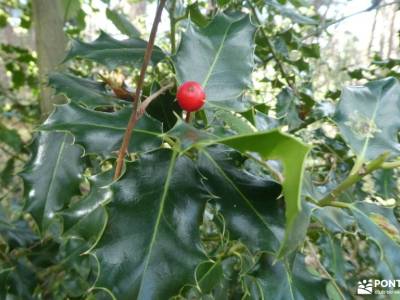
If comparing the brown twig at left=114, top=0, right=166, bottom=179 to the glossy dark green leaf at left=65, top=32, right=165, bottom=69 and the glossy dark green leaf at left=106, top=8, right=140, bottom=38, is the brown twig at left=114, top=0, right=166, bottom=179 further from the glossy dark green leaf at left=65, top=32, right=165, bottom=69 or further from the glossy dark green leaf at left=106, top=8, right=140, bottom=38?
the glossy dark green leaf at left=106, top=8, right=140, bottom=38

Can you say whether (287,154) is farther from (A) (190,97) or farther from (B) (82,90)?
(B) (82,90)

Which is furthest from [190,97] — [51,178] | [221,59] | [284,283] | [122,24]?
[122,24]

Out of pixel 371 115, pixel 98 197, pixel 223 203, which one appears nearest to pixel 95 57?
pixel 98 197

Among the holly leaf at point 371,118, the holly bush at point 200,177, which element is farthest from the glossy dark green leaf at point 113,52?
the holly leaf at point 371,118

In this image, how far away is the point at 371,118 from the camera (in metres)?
0.73

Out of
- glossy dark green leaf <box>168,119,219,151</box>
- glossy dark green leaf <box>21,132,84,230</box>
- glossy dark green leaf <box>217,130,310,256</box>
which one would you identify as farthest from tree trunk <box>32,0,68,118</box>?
glossy dark green leaf <box>217,130,310,256</box>

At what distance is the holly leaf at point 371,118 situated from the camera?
2.25ft

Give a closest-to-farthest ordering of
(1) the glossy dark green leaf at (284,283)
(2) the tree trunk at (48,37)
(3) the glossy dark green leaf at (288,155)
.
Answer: (3) the glossy dark green leaf at (288,155), (1) the glossy dark green leaf at (284,283), (2) the tree trunk at (48,37)

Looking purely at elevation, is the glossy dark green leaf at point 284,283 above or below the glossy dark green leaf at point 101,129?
below

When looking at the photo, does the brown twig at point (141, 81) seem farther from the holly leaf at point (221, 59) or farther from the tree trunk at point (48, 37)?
the tree trunk at point (48, 37)

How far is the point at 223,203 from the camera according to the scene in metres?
0.57

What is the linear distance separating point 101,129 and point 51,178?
0.31 meters

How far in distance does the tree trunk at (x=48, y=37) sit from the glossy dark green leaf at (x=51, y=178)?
10.8 inches

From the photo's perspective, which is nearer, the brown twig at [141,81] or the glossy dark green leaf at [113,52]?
the brown twig at [141,81]
